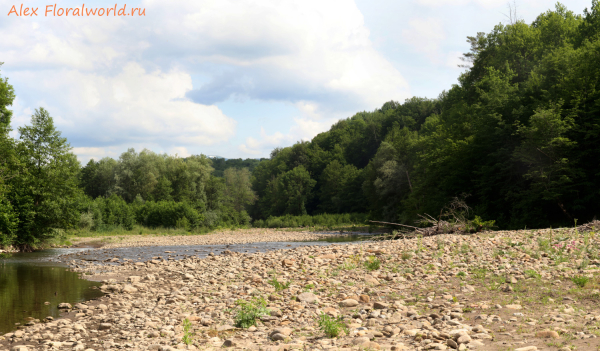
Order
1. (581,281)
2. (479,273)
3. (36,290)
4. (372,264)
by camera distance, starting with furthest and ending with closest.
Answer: (36,290) < (372,264) < (479,273) < (581,281)

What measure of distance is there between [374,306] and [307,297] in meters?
1.77

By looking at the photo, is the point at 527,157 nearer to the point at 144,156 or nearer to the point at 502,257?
the point at 502,257

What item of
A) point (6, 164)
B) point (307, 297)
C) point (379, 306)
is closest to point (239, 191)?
point (6, 164)

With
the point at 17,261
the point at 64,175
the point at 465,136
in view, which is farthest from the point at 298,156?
the point at 17,261

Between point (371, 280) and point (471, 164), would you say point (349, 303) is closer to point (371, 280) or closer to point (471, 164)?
point (371, 280)

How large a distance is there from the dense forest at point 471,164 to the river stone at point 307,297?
68.6 ft

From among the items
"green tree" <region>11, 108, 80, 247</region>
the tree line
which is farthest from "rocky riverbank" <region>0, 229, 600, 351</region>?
"green tree" <region>11, 108, 80, 247</region>

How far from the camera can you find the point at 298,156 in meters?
111

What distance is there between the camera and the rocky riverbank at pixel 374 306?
641 cm

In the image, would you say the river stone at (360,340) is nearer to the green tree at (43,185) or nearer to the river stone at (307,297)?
the river stone at (307,297)

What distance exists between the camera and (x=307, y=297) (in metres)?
9.52

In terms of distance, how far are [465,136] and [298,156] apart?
2930 inches

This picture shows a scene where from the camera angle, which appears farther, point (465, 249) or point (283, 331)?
Answer: point (465, 249)

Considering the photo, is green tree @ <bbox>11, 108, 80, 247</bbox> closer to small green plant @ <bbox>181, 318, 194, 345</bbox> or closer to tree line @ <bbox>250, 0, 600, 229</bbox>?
small green plant @ <bbox>181, 318, 194, 345</bbox>
